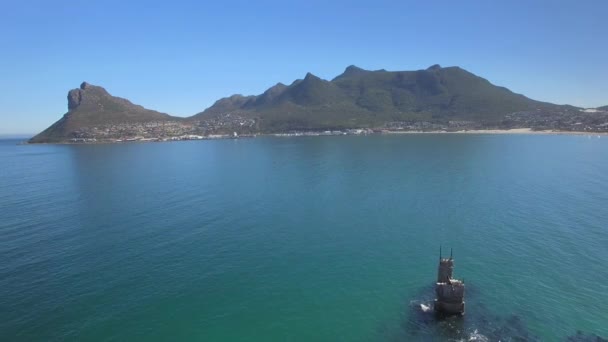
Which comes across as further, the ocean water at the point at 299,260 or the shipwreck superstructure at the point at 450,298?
the shipwreck superstructure at the point at 450,298

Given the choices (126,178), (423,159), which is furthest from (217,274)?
(423,159)

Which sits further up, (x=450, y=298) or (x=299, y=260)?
(x=450, y=298)

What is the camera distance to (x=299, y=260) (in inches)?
1933

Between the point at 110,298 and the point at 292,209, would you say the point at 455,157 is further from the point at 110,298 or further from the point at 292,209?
the point at 110,298

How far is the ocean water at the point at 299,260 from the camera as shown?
3466 cm

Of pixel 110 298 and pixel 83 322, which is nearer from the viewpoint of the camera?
pixel 83 322

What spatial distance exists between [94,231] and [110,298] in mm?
25454

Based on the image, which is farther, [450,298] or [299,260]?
[299,260]

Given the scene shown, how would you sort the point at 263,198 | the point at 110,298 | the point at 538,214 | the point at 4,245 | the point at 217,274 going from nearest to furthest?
the point at 110,298, the point at 217,274, the point at 4,245, the point at 538,214, the point at 263,198

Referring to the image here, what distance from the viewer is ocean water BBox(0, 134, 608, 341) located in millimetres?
34656

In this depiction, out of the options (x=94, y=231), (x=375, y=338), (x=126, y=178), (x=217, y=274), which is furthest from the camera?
(x=126, y=178)

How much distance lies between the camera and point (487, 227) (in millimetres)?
61219

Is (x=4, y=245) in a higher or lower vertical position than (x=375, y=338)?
higher

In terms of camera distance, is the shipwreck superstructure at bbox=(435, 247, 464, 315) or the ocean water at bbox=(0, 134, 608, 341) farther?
the shipwreck superstructure at bbox=(435, 247, 464, 315)
